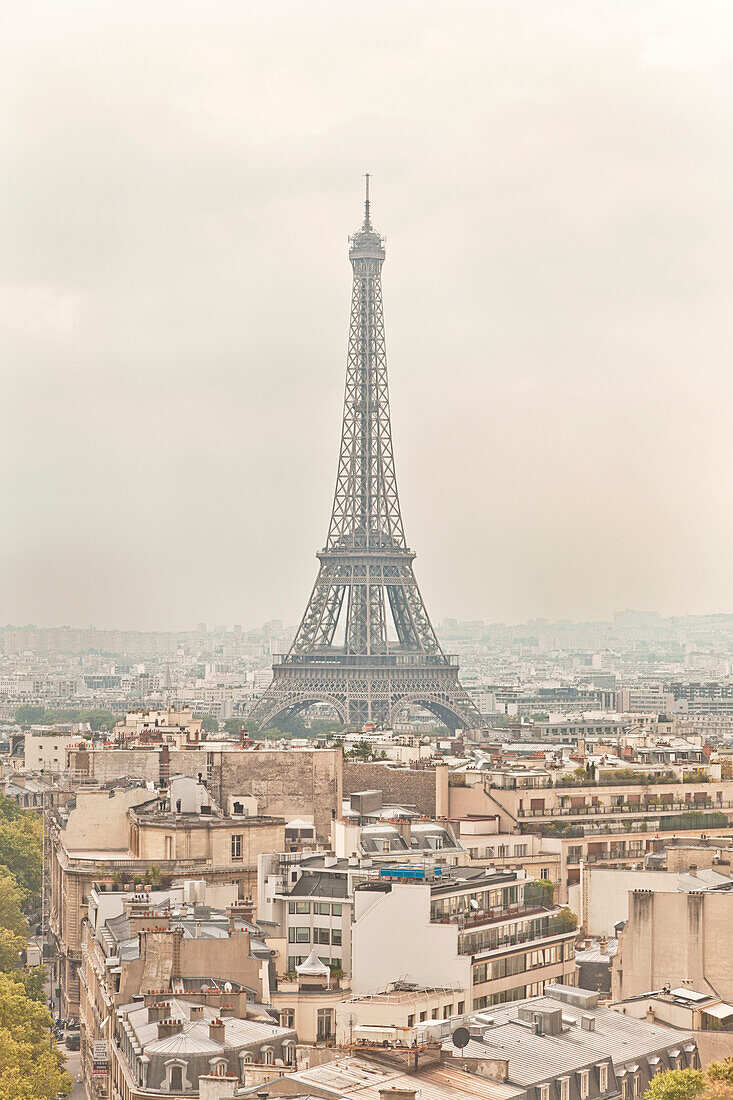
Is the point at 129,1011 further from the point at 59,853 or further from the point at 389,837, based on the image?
the point at 59,853

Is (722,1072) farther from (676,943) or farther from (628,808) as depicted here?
(628,808)

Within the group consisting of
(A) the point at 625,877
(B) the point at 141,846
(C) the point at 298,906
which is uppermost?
(B) the point at 141,846

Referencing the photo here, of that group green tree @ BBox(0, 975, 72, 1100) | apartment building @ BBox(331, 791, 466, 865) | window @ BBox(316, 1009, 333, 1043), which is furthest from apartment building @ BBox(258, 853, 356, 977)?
green tree @ BBox(0, 975, 72, 1100)

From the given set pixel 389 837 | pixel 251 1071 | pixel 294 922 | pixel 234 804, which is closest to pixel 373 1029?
pixel 251 1071

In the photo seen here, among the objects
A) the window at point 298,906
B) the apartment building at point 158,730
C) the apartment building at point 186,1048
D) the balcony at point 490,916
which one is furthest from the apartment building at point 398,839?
the apartment building at point 158,730

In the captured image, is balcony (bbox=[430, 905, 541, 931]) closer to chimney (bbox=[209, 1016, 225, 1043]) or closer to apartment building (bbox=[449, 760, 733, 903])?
chimney (bbox=[209, 1016, 225, 1043])

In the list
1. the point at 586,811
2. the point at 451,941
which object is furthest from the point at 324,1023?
the point at 586,811

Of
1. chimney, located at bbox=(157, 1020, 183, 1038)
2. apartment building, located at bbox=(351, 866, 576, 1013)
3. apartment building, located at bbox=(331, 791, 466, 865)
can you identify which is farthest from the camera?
apartment building, located at bbox=(331, 791, 466, 865)
